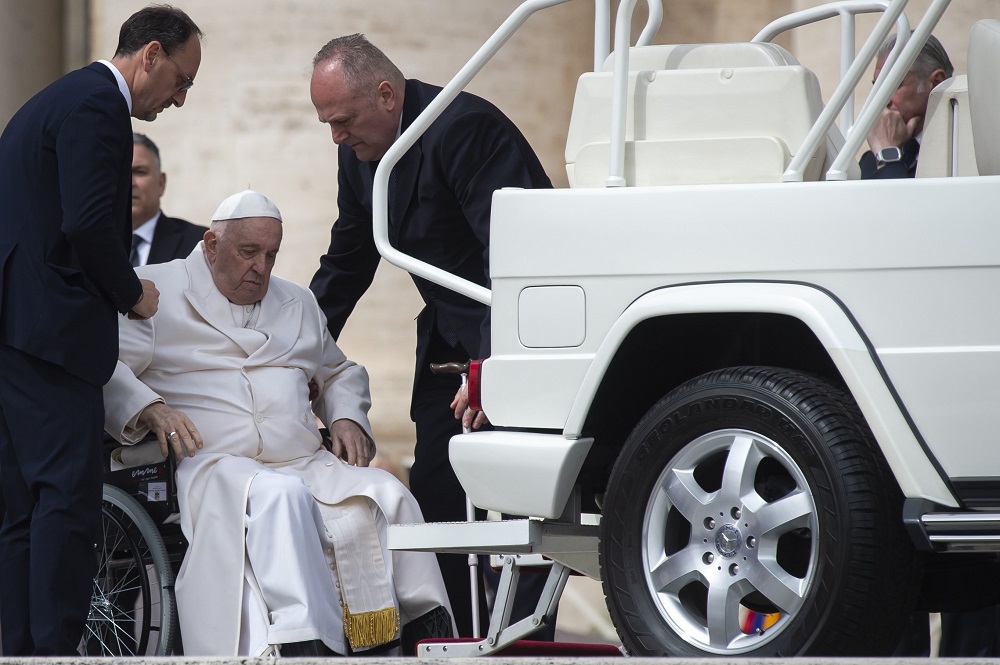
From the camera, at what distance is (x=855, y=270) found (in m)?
3.70

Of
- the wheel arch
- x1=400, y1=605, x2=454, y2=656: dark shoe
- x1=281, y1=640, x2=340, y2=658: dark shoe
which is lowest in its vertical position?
x1=400, y1=605, x2=454, y2=656: dark shoe

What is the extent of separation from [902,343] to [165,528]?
274 cm

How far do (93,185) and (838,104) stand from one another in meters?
2.22

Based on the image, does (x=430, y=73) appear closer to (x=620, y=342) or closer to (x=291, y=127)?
(x=291, y=127)

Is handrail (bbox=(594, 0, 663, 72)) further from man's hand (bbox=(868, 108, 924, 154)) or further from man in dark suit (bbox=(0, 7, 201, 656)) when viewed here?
man in dark suit (bbox=(0, 7, 201, 656))

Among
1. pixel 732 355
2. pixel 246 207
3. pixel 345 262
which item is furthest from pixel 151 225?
pixel 732 355

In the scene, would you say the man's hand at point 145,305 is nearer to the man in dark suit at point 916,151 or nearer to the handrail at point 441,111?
the handrail at point 441,111

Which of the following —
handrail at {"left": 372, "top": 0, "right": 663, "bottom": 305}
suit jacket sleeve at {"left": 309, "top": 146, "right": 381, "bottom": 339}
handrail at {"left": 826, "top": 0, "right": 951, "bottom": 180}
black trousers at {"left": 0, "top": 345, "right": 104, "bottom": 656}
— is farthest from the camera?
suit jacket sleeve at {"left": 309, "top": 146, "right": 381, "bottom": 339}

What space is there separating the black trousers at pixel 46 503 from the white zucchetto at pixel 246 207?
3.84ft

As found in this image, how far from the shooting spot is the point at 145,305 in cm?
498

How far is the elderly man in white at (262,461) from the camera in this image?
16.5ft

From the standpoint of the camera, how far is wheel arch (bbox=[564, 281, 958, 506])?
359cm

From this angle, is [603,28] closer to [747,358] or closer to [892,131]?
[747,358]

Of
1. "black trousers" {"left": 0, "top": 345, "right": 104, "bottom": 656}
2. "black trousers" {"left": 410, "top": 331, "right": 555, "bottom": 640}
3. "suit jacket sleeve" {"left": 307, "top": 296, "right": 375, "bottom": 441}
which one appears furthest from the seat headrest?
"suit jacket sleeve" {"left": 307, "top": 296, "right": 375, "bottom": 441}
